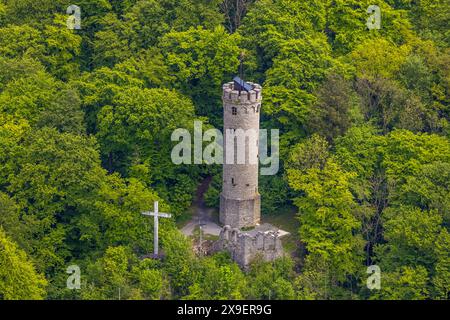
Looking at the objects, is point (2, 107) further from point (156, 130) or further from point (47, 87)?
point (156, 130)

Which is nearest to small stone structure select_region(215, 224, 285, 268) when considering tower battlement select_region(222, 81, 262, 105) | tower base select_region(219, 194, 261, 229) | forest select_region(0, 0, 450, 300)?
forest select_region(0, 0, 450, 300)

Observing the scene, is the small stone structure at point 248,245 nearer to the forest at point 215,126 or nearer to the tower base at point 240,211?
the forest at point 215,126

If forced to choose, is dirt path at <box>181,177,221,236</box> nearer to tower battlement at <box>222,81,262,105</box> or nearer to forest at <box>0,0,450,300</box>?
forest at <box>0,0,450,300</box>

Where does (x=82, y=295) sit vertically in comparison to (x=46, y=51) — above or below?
below

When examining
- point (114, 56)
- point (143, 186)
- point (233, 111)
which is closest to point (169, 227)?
point (143, 186)

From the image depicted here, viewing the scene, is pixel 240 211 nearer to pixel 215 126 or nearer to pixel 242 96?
pixel 242 96

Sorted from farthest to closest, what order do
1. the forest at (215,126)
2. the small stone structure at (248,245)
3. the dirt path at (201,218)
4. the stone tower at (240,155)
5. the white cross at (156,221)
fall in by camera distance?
1. the dirt path at (201,218)
2. the stone tower at (240,155)
3. the white cross at (156,221)
4. the small stone structure at (248,245)
5. the forest at (215,126)

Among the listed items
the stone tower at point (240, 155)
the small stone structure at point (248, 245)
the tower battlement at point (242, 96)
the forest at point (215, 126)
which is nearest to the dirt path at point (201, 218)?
the forest at point (215, 126)
